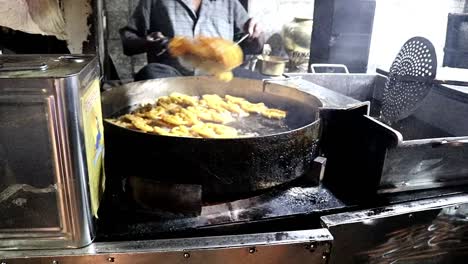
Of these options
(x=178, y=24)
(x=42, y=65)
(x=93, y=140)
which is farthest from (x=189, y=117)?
(x=178, y=24)

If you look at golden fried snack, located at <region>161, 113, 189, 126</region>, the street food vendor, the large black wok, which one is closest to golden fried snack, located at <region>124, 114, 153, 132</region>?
golden fried snack, located at <region>161, 113, 189, 126</region>

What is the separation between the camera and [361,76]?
3426 millimetres

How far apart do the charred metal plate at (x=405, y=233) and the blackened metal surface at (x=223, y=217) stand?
154 mm

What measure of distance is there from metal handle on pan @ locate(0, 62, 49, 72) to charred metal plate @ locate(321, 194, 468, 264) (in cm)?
155

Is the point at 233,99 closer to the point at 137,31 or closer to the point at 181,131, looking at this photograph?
the point at 181,131

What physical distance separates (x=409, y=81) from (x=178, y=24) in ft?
11.6

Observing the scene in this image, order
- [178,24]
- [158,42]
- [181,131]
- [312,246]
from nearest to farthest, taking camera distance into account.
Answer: [312,246], [181,131], [158,42], [178,24]

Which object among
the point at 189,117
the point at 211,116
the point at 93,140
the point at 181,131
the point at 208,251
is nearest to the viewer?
the point at 93,140

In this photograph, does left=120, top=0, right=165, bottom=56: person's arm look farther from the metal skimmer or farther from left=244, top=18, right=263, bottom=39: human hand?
the metal skimmer

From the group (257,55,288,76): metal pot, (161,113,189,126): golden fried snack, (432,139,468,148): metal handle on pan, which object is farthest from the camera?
(257,55,288,76): metal pot

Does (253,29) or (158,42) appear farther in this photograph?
(253,29)

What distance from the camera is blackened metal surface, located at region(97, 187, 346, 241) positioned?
175cm

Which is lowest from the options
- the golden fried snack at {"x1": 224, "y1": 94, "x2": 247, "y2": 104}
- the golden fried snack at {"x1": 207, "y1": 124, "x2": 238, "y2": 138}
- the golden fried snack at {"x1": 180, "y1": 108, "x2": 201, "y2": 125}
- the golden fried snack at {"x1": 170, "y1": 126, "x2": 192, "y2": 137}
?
the golden fried snack at {"x1": 207, "y1": 124, "x2": 238, "y2": 138}

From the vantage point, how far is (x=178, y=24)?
519 centimetres
